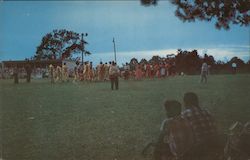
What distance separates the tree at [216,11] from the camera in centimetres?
517

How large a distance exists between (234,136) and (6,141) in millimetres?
2669

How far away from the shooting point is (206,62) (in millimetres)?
5445

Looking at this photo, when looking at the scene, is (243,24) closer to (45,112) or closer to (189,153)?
(189,153)

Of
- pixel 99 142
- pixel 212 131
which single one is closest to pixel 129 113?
pixel 99 142

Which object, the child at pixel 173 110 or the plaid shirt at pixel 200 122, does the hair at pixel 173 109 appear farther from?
the plaid shirt at pixel 200 122

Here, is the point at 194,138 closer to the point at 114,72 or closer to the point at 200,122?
the point at 200,122

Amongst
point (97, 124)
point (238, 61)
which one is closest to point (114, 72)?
point (97, 124)

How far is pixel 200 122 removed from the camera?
4234 mm

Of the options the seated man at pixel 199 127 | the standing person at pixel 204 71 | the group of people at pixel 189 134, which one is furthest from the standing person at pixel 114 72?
the seated man at pixel 199 127

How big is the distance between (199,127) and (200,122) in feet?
0.19

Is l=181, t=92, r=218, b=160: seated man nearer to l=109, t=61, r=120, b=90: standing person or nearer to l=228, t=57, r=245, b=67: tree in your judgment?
l=228, t=57, r=245, b=67: tree

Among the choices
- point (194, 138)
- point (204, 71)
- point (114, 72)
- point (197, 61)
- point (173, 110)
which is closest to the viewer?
point (194, 138)

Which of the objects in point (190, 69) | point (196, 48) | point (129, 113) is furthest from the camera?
point (190, 69)

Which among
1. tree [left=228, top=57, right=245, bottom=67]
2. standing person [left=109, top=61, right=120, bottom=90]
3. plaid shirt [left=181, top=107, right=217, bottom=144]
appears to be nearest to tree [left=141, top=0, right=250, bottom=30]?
tree [left=228, top=57, right=245, bottom=67]
